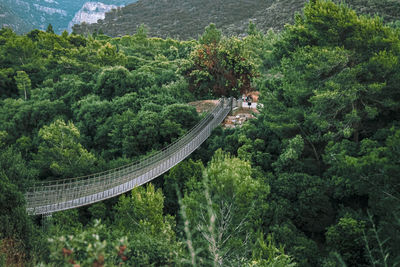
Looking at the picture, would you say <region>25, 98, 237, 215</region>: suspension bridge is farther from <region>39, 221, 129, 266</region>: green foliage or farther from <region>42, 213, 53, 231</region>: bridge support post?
<region>39, 221, 129, 266</region>: green foliage

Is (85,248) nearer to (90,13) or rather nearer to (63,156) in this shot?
(63,156)

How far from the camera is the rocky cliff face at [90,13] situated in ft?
589

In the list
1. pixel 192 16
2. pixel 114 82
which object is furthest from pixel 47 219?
pixel 192 16

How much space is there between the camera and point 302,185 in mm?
12602

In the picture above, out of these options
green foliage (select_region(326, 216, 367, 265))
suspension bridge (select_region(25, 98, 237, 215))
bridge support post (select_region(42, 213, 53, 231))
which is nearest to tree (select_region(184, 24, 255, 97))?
suspension bridge (select_region(25, 98, 237, 215))

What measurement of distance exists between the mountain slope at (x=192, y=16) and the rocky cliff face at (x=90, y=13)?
206 ft

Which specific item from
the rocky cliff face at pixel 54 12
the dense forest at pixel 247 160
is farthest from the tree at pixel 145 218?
the rocky cliff face at pixel 54 12

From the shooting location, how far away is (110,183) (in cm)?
1409

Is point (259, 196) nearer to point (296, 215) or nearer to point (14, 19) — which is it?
point (296, 215)

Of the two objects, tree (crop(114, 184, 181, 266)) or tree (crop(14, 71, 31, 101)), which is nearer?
tree (crop(114, 184, 181, 266))

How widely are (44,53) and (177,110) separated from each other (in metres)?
25.2

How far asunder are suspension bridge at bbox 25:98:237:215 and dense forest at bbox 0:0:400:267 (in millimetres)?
557

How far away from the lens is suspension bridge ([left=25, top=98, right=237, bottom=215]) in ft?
41.5

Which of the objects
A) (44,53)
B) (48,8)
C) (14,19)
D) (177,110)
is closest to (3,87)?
(44,53)
